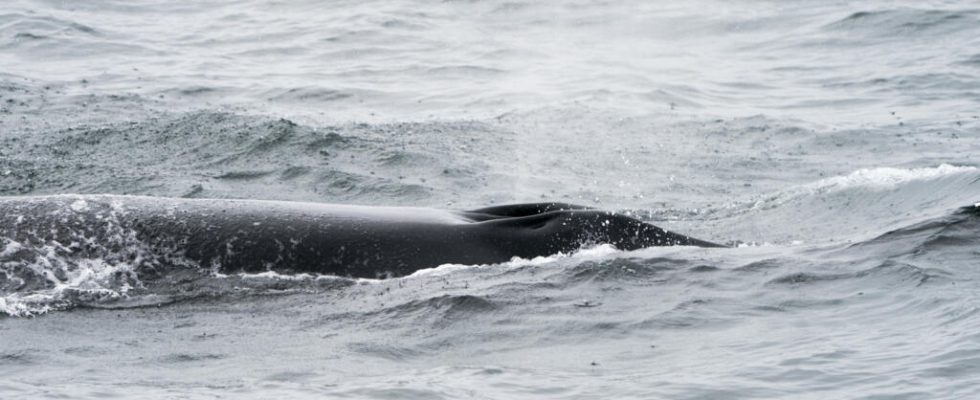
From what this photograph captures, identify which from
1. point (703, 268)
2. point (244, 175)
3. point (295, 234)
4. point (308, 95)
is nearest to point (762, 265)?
point (703, 268)

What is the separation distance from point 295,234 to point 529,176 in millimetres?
6515

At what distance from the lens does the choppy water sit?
8.57 metres

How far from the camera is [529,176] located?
16.7m

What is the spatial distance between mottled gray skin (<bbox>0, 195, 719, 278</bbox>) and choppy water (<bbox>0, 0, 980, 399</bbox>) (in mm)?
174

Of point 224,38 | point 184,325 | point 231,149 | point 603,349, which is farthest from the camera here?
point 224,38

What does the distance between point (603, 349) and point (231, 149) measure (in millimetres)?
9581

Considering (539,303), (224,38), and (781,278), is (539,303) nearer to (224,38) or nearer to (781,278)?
(781,278)

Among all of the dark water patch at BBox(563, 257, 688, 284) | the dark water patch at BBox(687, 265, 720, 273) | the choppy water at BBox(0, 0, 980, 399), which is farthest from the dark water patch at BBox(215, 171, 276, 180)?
the dark water patch at BBox(687, 265, 720, 273)

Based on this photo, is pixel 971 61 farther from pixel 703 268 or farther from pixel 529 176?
pixel 703 268

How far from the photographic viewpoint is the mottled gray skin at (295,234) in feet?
34.1

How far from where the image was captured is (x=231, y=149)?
Result: 17391 millimetres

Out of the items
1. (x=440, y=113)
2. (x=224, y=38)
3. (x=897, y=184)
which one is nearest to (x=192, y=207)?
(x=897, y=184)

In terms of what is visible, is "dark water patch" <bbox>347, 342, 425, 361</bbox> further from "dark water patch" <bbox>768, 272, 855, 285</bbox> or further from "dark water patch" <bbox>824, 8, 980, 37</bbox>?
"dark water patch" <bbox>824, 8, 980, 37</bbox>

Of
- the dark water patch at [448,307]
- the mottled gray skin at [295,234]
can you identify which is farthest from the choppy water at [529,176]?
the mottled gray skin at [295,234]
